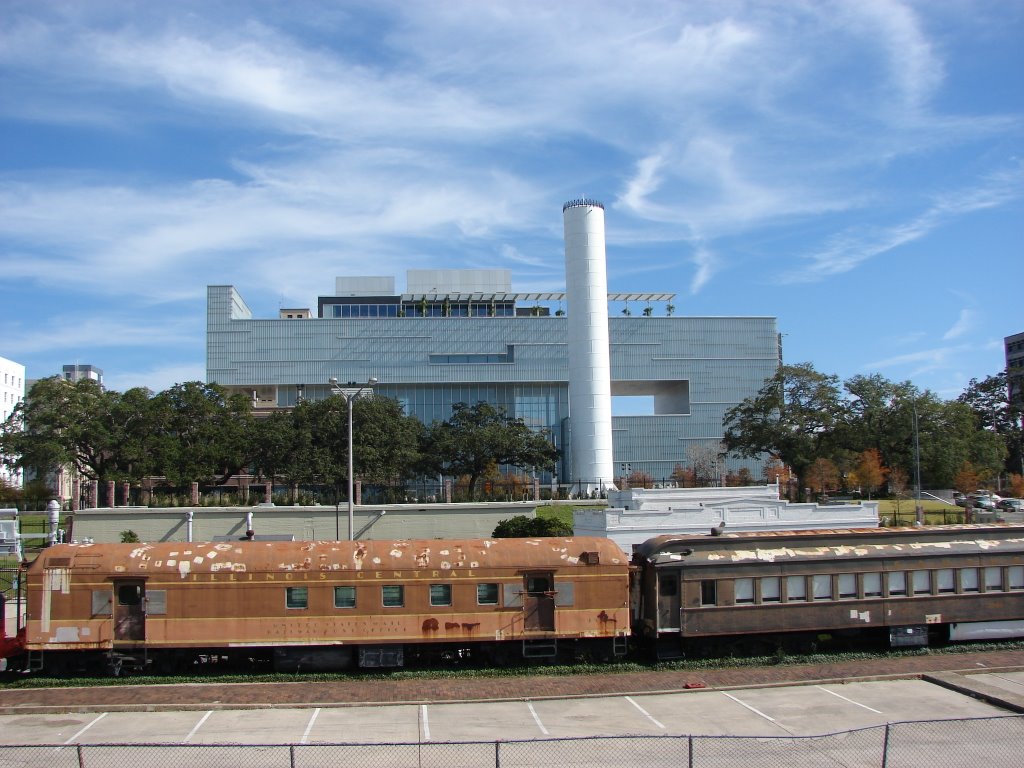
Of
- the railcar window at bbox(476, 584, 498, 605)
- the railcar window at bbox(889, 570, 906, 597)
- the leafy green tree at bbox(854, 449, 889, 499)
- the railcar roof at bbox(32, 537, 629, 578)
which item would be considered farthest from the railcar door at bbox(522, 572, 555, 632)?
the leafy green tree at bbox(854, 449, 889, 499)

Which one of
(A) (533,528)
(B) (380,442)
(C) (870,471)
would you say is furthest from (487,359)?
(A) (533,528)

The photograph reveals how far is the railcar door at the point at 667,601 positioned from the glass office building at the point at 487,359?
84353 mm

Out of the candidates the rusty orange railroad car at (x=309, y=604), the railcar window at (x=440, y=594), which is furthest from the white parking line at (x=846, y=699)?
the railcar window at (x=440, y=594)

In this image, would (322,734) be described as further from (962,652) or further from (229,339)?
(229,339)

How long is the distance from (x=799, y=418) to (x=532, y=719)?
56.6 m

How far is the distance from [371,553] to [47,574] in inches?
283

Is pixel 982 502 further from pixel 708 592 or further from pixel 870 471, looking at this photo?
pixel 708 592

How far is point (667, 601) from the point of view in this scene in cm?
2114

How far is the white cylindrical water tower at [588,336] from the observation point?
80625mm

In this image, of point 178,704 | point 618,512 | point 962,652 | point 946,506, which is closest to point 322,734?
point 178,704

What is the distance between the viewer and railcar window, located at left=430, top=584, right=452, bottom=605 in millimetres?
20547

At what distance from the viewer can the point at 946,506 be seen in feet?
185

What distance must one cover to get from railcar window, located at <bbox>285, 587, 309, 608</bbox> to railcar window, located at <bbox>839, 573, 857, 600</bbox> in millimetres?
12788

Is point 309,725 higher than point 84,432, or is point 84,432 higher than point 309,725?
point 84,432
